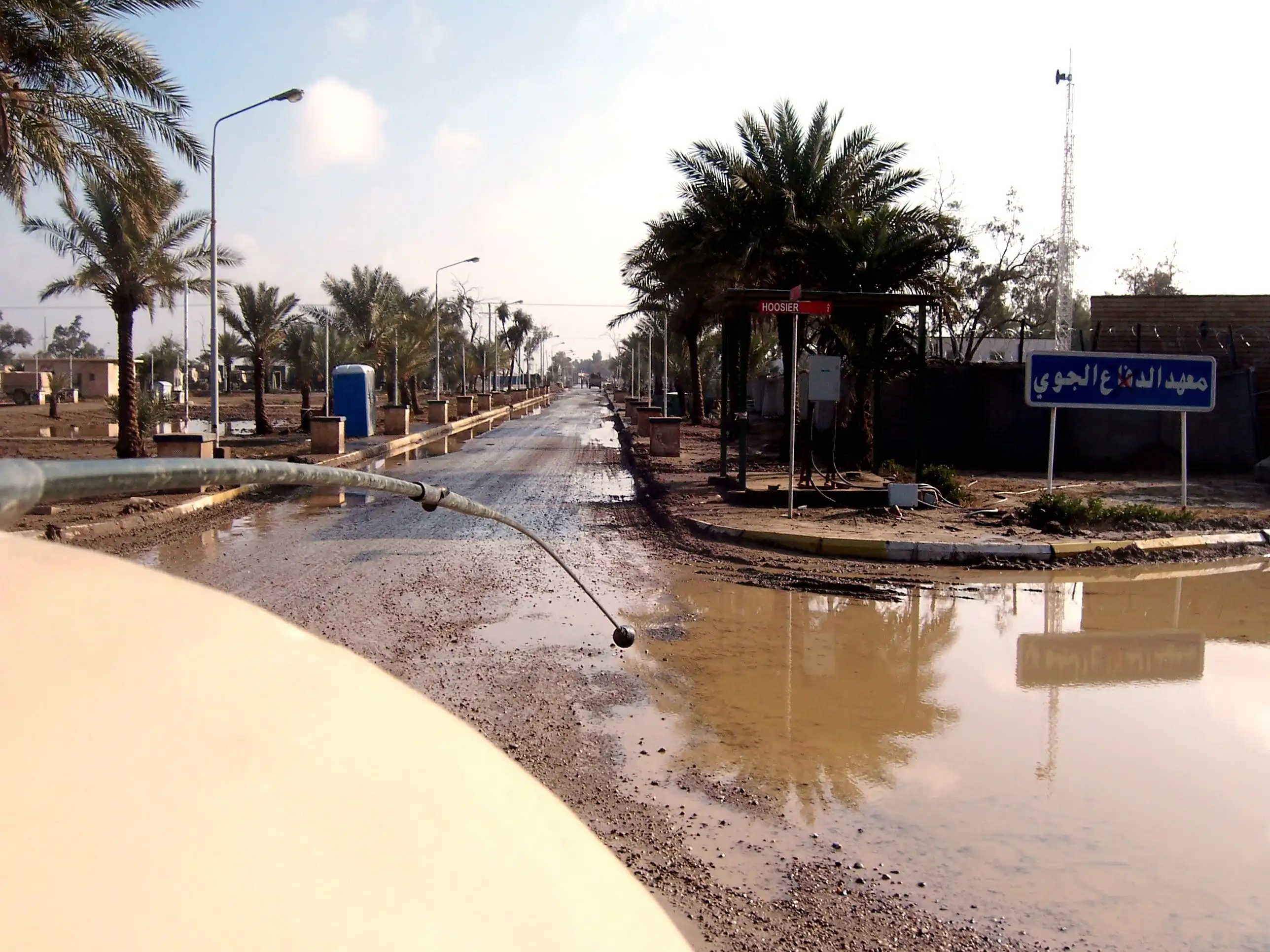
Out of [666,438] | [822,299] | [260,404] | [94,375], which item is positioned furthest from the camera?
[94,375]

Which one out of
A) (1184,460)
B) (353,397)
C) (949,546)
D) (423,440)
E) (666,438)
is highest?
(353,397)

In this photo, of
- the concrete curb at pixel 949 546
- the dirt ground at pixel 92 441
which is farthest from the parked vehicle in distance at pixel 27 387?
the concrete curb at pixel 949 546

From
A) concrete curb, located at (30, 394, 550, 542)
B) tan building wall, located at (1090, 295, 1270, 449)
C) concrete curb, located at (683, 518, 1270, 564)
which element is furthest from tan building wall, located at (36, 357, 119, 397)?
concrete curb, located at (683, 518, 1270, 564)

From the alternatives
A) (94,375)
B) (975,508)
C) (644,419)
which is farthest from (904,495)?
(94,375)

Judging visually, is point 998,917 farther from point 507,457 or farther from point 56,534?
point 507,457

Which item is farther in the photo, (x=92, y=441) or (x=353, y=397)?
(x=353, y=397)

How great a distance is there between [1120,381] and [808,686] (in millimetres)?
10154

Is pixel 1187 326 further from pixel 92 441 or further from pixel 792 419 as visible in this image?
pixel 92 441

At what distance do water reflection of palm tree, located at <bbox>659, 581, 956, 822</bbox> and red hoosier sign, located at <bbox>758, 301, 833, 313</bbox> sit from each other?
5.43 meters

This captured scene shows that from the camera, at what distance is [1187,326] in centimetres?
2269

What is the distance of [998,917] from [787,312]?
11.3m

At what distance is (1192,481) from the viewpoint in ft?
64.2

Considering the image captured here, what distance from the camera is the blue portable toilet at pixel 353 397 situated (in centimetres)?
3134

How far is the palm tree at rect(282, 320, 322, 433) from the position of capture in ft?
131
